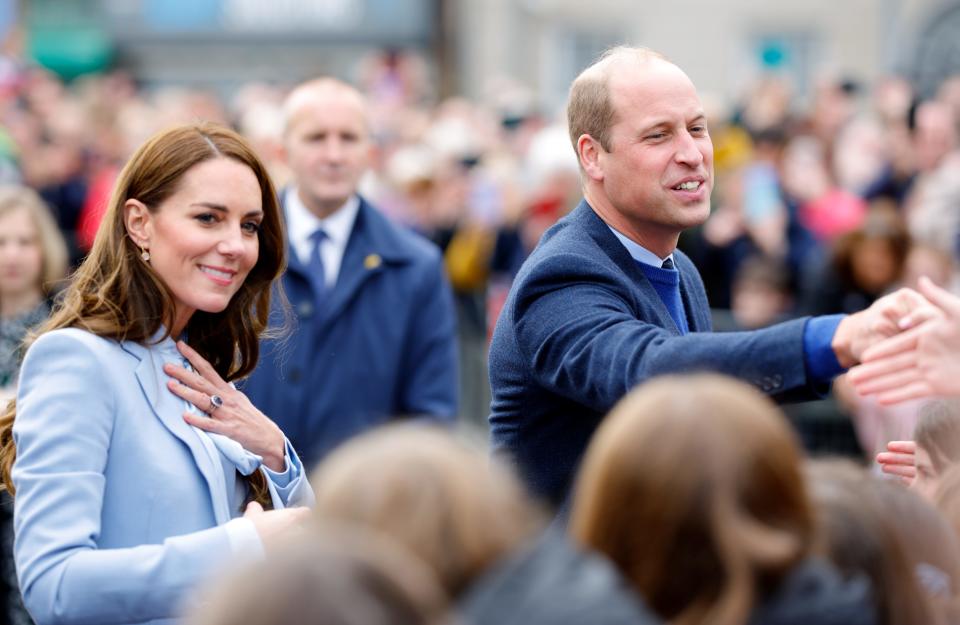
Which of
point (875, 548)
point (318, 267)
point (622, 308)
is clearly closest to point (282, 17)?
point (318, 267)

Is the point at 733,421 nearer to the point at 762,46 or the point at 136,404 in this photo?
the point at 136,404

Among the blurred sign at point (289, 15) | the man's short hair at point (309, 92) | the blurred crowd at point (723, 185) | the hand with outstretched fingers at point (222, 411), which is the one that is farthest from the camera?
the blurred sign at point (289, 15)

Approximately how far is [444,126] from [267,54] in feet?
31.9

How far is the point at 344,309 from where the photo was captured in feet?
20.6

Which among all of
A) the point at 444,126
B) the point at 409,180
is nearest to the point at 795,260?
the point at 409,180

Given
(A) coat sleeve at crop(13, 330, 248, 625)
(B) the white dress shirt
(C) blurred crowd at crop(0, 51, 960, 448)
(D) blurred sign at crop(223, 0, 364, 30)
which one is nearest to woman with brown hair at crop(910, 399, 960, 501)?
(A) coat sleeve at crop(13, 330, 248, 625)

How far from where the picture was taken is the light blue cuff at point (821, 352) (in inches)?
136

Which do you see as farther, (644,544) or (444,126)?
(444,126)

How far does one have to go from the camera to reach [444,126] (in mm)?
15070

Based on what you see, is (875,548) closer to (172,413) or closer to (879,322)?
(879,322)

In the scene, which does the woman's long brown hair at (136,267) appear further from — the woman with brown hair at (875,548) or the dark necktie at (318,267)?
the dark necktie at (318,267)

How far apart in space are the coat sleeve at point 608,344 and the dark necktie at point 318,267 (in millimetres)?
2391

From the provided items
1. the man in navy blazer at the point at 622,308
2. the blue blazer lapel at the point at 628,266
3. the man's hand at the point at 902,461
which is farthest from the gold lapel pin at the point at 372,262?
the man's hand at the point at 902,461

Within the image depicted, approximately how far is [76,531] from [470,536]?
1.24 meters
